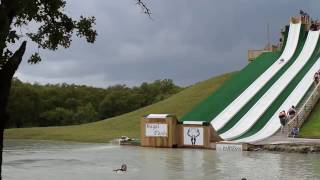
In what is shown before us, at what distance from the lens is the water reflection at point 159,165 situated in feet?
50.7

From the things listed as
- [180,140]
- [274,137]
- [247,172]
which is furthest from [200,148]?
[247,172]

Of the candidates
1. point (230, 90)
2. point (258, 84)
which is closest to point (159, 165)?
→ point (230, 90)

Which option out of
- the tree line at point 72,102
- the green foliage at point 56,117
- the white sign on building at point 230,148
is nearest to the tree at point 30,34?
the white sign on building at point 230,148

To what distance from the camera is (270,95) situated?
31.9 meters

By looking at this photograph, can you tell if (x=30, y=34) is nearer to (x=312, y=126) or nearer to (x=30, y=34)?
(x=30, y=34)

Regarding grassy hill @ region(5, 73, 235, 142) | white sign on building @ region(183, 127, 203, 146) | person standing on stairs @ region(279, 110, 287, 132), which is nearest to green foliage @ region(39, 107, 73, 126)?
grassy hill @ region(5, 73, 235, 142)

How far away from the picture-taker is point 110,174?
15688 mm

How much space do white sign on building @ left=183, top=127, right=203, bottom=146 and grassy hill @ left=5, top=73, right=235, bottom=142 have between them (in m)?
6.58

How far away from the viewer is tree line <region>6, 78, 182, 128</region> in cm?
6960

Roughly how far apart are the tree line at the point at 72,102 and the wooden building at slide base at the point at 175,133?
39.2 m

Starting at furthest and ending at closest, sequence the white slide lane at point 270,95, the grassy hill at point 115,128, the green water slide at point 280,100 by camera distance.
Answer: the grassy hill at point 115,128
the white slide lane at point 270,95
the green water slide at point 280,100

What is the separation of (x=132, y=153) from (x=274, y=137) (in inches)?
274

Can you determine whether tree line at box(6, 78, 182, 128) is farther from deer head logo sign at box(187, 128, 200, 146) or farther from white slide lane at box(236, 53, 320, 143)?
deer head logo sign at box(187, 128, 200, 146)

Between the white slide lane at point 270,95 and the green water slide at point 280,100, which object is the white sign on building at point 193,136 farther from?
the green water slide at point 280,100
